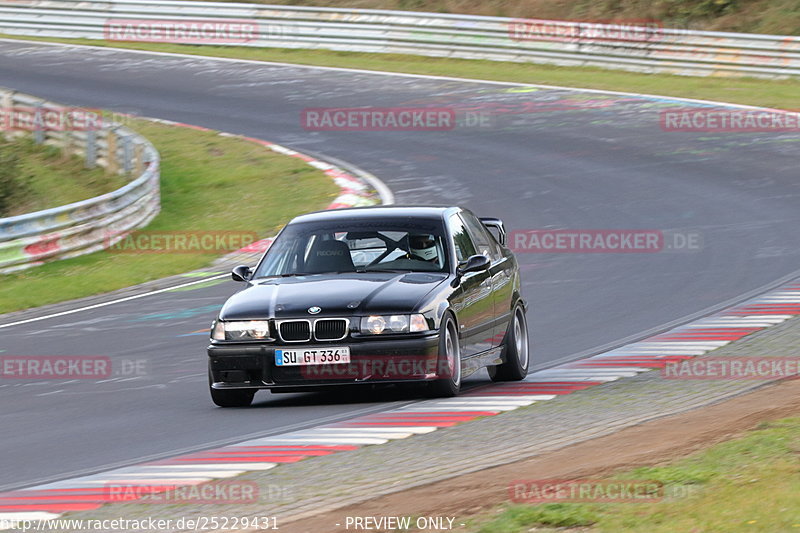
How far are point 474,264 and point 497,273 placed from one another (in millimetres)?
1025

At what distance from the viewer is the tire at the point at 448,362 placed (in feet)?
32.6

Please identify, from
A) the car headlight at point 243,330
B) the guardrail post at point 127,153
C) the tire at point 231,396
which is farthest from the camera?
the guardrail post at point 127,153

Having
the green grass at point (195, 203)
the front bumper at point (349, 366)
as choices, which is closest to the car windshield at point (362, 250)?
the front bumper at point (349, 366)

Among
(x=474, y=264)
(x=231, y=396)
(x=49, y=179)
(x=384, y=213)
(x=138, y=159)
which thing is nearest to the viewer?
(x=231, y=396)

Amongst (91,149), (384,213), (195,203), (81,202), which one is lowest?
(195,203)

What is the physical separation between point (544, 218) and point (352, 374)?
37.2 feet

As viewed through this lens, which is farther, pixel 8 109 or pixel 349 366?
pixel 8 109

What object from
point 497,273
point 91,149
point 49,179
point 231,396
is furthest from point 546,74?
point 231,396

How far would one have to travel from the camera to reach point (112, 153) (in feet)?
85.8

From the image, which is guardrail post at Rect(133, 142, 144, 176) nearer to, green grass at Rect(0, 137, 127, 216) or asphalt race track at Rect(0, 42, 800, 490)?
green grass at Rect(0, 137, 127, 216)

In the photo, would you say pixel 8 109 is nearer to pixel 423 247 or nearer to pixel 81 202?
pixel 81 202

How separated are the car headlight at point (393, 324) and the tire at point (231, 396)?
1006mm

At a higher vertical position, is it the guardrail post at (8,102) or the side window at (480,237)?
the side window at (480,237)

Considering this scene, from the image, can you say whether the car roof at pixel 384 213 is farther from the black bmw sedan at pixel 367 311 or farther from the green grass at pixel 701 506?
the green grass at pixel 701 506
